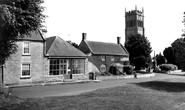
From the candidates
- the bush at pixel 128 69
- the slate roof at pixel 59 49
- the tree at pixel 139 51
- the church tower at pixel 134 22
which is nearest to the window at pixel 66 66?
the slate roof at pixel 59 49

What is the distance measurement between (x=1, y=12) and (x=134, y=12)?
102 m

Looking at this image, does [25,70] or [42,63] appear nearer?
[25,70]

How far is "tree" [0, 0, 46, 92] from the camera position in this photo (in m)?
10.6

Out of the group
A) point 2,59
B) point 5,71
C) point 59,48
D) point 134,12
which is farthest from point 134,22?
point 2,59

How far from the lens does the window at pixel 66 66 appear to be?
2588 cm

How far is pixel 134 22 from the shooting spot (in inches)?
4053

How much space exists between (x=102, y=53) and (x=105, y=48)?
3257 millimetres

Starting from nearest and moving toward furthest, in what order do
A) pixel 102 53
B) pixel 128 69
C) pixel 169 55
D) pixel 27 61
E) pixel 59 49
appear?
pixel 27 61, pixel 59 49, pixel 102 53, pixel 128 69, pixel 169 55

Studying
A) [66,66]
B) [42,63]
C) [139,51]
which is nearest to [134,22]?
[139,51]

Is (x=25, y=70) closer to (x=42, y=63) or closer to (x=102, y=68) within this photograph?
(x=42, y=63)

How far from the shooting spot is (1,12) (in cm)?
1007

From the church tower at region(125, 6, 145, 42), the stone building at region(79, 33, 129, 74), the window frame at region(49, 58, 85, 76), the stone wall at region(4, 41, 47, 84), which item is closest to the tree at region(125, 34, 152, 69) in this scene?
the stone building at region(79, 33, 129, 74)

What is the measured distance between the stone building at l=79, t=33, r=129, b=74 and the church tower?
203 ft

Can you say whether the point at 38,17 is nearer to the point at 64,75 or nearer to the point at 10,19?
the point at 10,19
